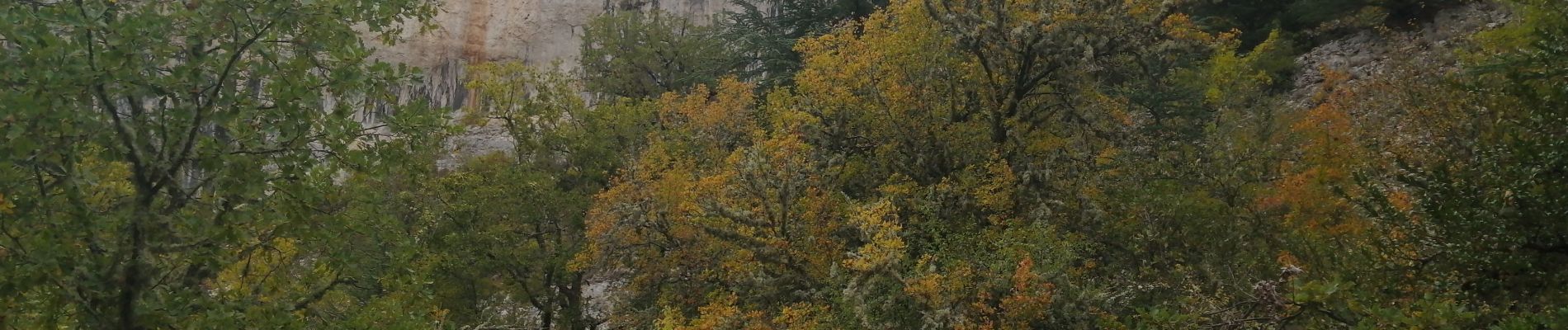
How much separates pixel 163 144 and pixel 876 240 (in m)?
10.8

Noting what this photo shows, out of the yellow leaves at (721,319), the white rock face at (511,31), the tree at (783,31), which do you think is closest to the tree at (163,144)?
the yellow leaves at (721,319)

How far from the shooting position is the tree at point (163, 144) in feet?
23.2

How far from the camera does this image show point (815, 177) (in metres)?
19.2

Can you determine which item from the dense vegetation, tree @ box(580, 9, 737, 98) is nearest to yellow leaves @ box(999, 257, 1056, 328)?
the dense vegetation

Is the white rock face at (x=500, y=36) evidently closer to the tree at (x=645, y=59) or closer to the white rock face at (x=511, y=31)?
the white rock face at (x=511, y=31)

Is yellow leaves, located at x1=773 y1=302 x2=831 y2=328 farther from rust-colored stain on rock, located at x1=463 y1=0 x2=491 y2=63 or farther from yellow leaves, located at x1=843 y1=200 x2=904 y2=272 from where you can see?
rust-colored stain on rock, located at x1=463 y1=0 x2=491 y2=63

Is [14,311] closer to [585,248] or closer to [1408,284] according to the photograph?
[1408,284]

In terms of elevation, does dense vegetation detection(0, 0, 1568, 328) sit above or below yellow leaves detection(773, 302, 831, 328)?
above

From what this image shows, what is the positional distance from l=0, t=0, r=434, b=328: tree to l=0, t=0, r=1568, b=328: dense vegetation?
1.3 inches

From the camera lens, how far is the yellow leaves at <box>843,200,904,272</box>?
1636 centimetres

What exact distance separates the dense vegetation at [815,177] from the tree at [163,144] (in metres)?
0.03

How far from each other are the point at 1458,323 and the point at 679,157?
1723cm

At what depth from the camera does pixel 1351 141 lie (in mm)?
22266

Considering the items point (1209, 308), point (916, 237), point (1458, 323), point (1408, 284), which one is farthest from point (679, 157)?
point (1458, 323)
